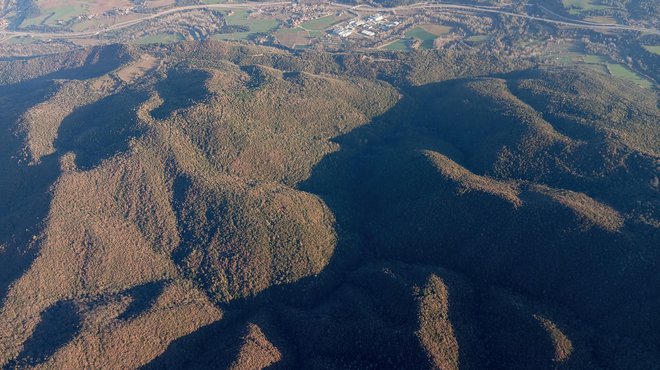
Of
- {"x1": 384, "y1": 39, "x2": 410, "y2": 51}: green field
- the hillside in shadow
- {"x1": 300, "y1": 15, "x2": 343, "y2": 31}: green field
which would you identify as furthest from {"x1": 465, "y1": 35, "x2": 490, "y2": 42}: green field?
the hillside in shadow

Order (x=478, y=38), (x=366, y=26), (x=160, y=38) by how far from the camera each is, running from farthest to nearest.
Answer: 1. (x=160, y=38)
2. (x=366, y=26)
3. (x=478, y=38)

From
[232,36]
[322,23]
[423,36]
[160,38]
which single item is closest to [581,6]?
[423,36]

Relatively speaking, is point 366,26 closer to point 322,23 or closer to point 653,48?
point 322,23

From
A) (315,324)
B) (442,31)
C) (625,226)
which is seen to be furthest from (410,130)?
Result: (442,31)

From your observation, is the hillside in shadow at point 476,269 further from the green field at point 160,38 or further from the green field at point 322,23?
the green field at point 160,38

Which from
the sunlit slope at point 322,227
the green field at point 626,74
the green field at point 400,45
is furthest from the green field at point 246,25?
the green field at point 626,74

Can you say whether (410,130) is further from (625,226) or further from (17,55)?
(17,55)
